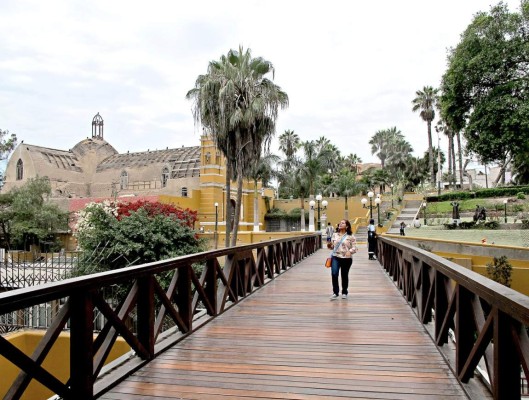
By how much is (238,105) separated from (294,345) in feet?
49.1

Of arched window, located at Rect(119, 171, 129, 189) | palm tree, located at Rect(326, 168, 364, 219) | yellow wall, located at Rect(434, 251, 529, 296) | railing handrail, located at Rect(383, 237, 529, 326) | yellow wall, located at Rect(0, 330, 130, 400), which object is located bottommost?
yellow wall, located at Rect(0, 330, 130, 400)

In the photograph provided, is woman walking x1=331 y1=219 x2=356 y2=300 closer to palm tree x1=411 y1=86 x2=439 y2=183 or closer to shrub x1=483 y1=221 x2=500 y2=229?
shrub x1=483 y1=221 x2=500 y2=229

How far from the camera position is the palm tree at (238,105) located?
1828 centimetres

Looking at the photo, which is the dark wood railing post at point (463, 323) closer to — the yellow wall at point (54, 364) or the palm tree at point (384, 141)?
the yellow wall at point (54, 364)

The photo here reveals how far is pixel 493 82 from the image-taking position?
29.0m

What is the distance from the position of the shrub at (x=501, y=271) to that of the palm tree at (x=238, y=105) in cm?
957

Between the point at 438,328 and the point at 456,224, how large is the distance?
2680cm

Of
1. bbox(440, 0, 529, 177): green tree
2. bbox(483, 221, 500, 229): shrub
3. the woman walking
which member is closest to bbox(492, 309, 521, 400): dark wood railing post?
the woman walking

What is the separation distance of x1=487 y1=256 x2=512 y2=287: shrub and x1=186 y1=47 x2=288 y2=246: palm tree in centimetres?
957

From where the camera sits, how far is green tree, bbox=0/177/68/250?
34.7 meters

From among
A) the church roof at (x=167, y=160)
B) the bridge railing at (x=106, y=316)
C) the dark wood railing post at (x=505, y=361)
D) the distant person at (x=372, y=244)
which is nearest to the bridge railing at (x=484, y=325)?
the dark wood railing post at (x=505, y=361)

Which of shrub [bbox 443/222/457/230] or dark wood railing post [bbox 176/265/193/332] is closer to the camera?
dark wood railing post [bbox 176/265/193/332]

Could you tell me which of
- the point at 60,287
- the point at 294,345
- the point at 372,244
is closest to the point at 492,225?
the point at 372,244

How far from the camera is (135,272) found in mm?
4031
